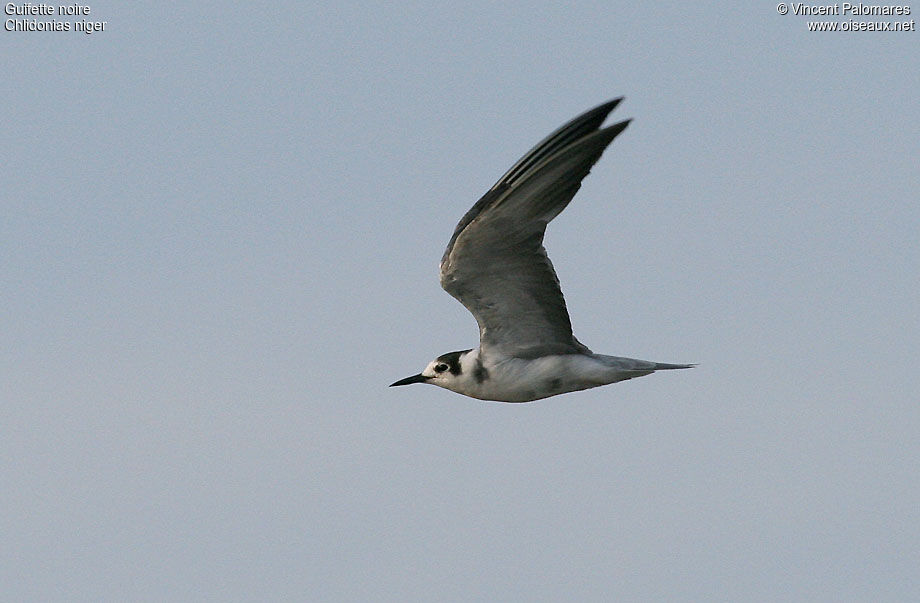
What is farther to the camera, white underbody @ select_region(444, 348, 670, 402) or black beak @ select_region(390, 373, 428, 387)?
black beak @ select_region(390, 373, 428, 387)

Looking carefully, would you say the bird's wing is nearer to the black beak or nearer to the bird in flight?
the bird in flight

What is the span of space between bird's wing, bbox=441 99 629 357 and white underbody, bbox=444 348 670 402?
136mm

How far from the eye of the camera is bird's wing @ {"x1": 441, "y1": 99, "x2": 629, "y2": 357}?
531 inches

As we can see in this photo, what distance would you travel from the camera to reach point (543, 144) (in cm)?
1354

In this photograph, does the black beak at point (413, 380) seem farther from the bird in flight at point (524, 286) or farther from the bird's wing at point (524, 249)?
the bird's wing at point (524, 249)

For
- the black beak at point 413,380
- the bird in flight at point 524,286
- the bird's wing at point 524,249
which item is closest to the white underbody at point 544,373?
the bird in flight at point 524,286

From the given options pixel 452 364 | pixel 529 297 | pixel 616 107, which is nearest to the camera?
pixel 616 107

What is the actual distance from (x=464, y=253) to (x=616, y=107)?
1999 millimetres

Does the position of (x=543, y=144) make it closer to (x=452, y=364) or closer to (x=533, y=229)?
(x=533, y=229)

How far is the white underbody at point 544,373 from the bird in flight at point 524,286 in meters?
0.01

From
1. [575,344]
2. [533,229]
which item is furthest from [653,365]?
[533,229]

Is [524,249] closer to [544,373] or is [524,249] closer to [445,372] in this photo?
[544,373]

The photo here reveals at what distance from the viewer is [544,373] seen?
1484 centimetres

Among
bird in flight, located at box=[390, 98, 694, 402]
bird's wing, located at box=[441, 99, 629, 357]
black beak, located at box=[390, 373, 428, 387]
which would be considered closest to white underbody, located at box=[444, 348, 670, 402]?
bird in flight, located at box=[390, 98, 694, 402]
